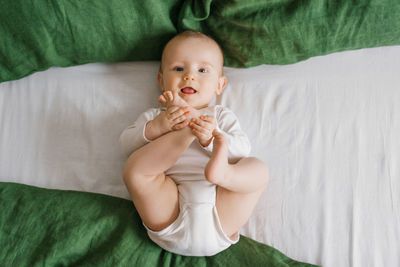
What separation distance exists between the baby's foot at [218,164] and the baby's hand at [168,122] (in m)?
0.12

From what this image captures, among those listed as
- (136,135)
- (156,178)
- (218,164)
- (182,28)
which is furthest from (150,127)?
(182,28)

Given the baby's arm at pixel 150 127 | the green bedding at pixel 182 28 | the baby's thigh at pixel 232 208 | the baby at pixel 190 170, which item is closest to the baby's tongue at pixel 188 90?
the baby at pixel 190 170

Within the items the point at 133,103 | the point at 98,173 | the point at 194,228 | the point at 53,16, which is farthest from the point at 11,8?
the point at 194,228

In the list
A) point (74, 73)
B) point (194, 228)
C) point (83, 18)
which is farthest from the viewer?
point (74, 73)

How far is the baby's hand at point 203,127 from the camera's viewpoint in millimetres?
946

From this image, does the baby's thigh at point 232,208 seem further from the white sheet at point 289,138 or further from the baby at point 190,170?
the white sheet at point 289,138

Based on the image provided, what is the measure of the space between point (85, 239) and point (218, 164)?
45cm

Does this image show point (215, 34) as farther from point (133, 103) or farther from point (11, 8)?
point (11, 8)

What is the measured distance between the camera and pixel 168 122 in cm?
102

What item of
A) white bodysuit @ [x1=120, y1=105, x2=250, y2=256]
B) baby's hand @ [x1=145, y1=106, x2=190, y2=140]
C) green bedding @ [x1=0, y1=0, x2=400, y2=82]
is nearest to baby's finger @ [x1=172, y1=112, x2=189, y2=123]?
baby's hand @ [x1=145, y1=106, x2=190, y2=140]

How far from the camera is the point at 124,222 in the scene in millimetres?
1077

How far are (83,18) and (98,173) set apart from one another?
0.50 metres

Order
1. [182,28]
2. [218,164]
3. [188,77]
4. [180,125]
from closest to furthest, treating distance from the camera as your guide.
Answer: [218,164] < [180,125] < [188,77] < [182,28]

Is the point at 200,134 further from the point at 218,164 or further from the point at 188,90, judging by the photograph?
the point at 188,90
